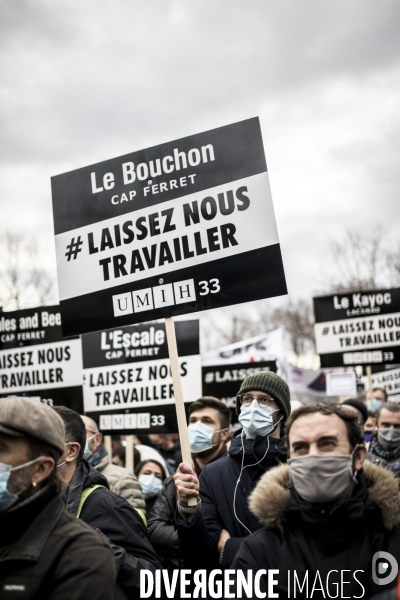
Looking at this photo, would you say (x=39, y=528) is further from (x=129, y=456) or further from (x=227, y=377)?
(x=227, y=377)

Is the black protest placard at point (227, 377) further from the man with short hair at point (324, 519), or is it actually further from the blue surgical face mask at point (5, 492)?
the blue surgical face mask at point (5, 492)

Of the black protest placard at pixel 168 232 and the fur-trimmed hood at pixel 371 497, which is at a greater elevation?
the black protest placard at pixel 168 232

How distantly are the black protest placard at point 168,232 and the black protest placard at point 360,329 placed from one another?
20.4 feet

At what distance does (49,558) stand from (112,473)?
3326mm

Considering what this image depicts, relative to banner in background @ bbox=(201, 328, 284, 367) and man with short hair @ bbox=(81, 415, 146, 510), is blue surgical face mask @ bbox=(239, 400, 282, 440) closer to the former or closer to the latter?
man with short hair @ bbox=(81, 415, 146, 510)

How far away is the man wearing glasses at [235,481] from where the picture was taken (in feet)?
11.2

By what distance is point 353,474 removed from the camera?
2.80 m

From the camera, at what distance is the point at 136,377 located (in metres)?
7.78

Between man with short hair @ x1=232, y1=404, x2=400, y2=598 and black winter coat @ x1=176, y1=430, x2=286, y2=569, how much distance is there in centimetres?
84

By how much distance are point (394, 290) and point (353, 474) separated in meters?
7.69

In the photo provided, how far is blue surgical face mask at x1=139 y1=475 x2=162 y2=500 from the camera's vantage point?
693 cm

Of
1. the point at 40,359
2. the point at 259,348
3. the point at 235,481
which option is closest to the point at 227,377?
the point at 40,359

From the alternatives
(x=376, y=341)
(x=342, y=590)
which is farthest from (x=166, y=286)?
(x=376, y=341)

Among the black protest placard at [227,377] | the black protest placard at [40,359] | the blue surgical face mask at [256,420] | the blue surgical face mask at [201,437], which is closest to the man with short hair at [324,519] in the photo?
the blue surgical face mask at [256,420]
